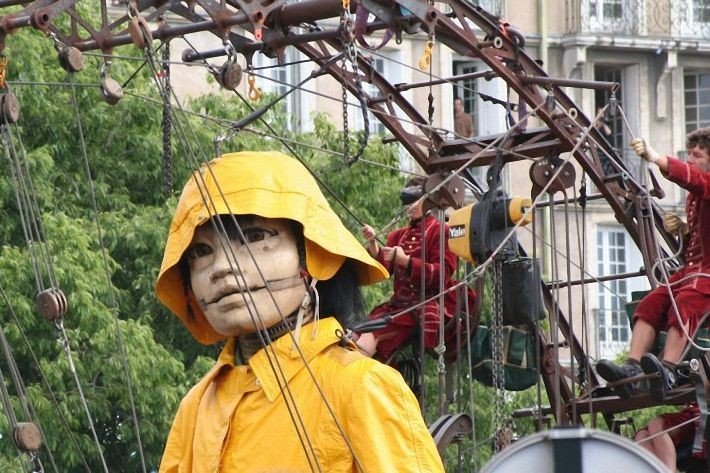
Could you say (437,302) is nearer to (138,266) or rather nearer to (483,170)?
(138,266)

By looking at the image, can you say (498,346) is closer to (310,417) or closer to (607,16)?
(310,417)

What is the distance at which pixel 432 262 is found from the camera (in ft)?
41.7

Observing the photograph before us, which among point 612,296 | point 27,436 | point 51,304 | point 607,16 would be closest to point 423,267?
point 51,304

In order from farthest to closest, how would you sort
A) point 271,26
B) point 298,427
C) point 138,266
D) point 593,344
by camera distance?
point 593,344
point 138,266
point 271,26
point 298,427

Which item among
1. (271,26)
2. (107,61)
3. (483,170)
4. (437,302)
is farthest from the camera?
(483,170)

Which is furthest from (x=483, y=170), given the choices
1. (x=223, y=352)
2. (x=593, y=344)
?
(x=223, y=352)

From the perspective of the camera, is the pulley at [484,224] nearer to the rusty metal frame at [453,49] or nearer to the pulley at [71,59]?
the rusty metal frame at [453,49]

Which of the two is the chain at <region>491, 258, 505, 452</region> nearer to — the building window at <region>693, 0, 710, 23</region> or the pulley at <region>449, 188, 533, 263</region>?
the pulley at <region>449, 188, 533, 263</region>

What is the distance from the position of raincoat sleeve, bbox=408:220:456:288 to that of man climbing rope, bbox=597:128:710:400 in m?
0.90

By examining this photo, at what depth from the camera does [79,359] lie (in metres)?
18.4

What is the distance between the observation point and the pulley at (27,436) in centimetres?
855

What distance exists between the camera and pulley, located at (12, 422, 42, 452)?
855 cm

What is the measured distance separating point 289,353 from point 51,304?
1.16 m

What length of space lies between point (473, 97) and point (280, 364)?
25.0 metres
